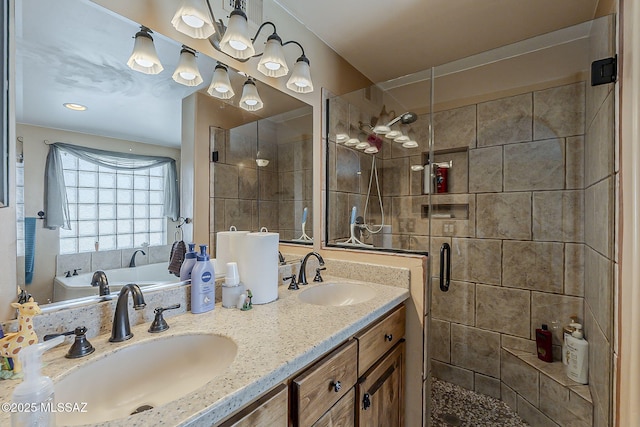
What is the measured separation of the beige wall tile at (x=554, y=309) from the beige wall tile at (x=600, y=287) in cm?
17

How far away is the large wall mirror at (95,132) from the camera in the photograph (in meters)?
0.81

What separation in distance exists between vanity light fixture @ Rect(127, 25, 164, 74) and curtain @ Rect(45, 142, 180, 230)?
32 cm

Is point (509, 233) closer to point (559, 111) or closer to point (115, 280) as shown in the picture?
point (559, 111)

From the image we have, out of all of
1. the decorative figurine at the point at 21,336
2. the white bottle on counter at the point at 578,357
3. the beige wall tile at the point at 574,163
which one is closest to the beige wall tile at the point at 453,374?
the white bottle on counter at the point at 578,357

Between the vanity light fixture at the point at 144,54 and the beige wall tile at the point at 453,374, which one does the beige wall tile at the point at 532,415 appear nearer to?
the beige wall tile at the point at 453,374

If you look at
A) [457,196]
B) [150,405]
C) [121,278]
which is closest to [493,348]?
[457,196]

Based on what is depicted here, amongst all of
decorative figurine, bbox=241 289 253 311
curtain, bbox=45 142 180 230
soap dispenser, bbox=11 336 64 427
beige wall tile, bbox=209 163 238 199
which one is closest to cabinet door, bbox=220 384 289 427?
soap dispenser, bbox=11 336 64 427

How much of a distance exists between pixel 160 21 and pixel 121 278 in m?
0.96

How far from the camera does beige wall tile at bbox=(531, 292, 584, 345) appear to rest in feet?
6.18

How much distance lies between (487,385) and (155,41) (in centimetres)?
288

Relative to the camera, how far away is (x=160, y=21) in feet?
3.50

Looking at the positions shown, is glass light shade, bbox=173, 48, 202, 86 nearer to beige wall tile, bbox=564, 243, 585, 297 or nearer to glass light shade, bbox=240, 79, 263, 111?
→ glass light shade, bbox=240, 79, 263, 111

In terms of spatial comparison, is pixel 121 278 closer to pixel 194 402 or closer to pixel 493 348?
pixel 194 402

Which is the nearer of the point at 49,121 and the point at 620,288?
the point at 49,121
